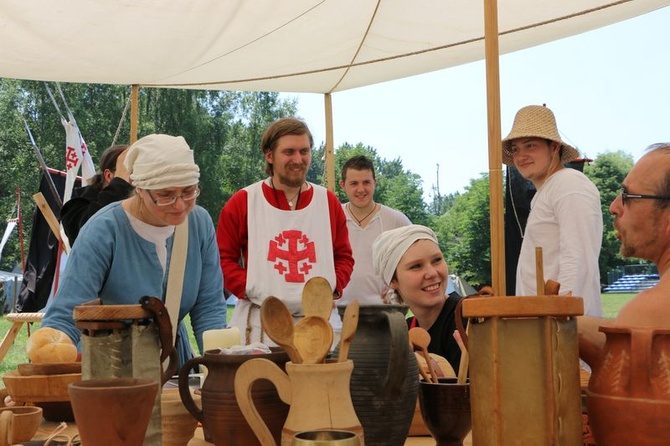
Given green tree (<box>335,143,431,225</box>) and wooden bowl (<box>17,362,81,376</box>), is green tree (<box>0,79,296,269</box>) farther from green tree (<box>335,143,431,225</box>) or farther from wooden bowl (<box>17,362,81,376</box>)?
wooden bowl (<box>17,362,81,376</box>)

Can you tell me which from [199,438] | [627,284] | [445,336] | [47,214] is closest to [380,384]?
[199,438]

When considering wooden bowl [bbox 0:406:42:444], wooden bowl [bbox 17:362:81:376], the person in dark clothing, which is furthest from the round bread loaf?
the person in dark clothing

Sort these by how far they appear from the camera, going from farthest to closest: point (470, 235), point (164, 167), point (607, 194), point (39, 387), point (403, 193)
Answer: point (607, 194)
point (403, 193)
point (470, 235)
point (164, 167)
point (39, 387)

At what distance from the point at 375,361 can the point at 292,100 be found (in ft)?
124

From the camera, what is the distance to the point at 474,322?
1.20 m

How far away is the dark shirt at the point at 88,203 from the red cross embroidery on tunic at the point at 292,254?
71cm

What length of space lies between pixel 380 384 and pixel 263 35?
3.79 meters

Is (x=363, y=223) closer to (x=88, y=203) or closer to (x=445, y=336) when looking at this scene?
(x=88, y=203)

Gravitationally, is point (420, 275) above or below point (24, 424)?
above

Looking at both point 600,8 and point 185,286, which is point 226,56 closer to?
point 600,8

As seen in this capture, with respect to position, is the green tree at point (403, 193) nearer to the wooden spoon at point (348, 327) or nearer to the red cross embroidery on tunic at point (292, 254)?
the red cross embroidery on tunic at point (292, 254)

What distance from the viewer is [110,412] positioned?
1.09 meters

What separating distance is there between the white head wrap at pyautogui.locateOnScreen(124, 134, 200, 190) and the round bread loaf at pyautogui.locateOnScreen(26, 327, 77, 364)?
50 cm

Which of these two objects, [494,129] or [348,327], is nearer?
[348,327]
